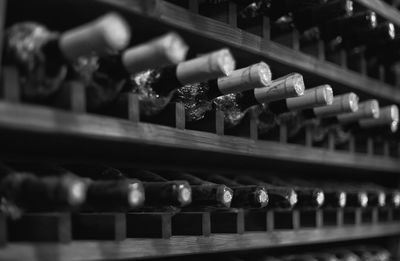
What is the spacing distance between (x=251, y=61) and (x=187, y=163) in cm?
21

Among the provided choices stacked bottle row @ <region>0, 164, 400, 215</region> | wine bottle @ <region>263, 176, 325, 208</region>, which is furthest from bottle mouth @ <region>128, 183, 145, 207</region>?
wine bottle @ <region>263, 176, 325, 208</region>

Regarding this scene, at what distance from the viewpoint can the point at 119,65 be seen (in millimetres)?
581

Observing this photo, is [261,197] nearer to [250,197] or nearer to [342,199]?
[250,197]

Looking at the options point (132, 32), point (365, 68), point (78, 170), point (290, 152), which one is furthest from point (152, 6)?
point (365, 68)

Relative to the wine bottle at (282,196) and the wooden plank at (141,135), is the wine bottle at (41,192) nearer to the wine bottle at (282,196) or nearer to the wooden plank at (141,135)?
the wooden plank at (141,135)

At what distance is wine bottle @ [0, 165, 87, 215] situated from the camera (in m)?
0.51

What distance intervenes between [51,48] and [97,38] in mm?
57

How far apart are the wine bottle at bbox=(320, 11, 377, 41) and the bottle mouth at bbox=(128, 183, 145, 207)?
0.46 metres

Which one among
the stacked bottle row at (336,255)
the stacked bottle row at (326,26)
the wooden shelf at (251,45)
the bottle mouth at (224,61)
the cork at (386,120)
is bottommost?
the stacked bottle row at (336,255)

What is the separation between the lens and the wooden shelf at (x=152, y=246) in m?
0.52

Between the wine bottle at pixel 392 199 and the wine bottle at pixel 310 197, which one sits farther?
the wine bottle at pixel 392 199

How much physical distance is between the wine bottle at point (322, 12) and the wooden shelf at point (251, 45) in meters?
0.05

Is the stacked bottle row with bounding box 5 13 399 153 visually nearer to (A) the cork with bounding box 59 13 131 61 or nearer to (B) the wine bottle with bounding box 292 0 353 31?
(A) the cork with bounding box 59 13 131 61

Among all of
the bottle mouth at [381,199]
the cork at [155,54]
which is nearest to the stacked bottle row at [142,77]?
the cork at [155,54]
